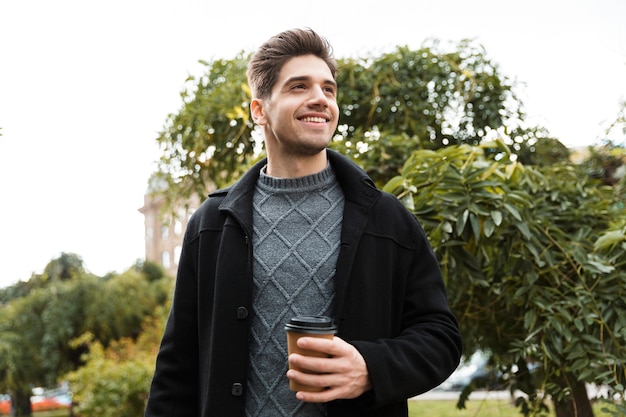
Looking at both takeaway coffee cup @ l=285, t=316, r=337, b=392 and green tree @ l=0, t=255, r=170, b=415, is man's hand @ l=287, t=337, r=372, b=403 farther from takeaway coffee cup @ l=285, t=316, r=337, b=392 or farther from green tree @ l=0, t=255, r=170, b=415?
green tree @ l=0, t=255, r=170, b=415

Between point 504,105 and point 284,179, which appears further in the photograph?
point 504,105

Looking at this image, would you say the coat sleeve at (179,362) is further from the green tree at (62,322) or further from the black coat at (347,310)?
the green tree at (62,322)

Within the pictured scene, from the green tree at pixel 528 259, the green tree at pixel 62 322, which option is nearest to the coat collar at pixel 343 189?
the green tree at pixel 528 259

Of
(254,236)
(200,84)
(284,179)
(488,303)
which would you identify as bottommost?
(488,303)

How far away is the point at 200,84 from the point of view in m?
3.75

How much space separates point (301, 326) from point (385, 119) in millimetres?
2440

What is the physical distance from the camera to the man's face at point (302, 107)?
1406 mm

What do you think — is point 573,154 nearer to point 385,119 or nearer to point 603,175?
point 603,175

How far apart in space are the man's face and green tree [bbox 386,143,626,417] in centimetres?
80

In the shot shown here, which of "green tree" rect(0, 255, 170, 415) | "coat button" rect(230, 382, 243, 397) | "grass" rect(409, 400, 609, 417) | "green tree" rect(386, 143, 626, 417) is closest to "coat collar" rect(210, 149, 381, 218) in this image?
"coat button" rect(230, 382, 243, 397)

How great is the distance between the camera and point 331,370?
1148 mm

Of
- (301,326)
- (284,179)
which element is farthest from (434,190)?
(301,326)

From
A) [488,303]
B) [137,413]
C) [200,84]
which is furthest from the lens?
[137,413]

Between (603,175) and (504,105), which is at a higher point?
(504,105)
